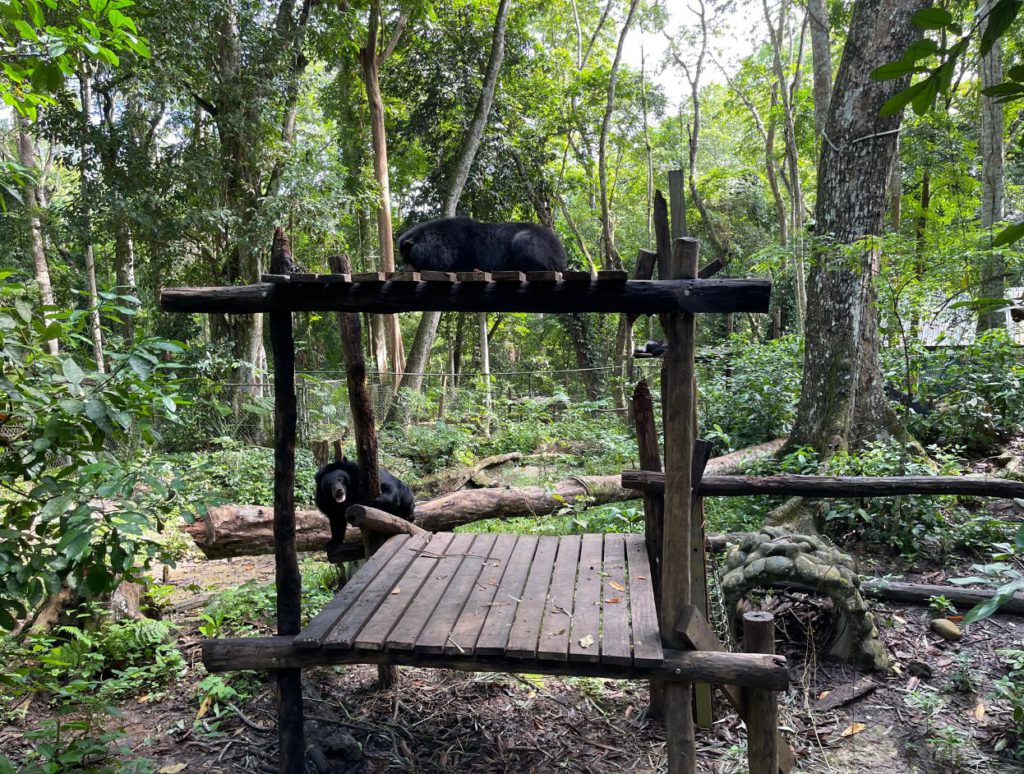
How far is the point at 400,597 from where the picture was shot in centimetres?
344

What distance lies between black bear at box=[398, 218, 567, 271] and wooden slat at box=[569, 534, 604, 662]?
7.00 feet

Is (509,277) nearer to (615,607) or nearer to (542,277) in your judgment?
(542,277)

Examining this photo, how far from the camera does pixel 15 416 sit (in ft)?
8.64

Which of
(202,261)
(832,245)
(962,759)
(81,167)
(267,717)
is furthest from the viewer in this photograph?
(202,261)

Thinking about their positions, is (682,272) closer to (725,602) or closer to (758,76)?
(725,602)

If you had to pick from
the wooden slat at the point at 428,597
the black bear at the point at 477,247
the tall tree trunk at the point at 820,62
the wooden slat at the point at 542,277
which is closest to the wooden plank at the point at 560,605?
the wooden slat at the point at 428,597

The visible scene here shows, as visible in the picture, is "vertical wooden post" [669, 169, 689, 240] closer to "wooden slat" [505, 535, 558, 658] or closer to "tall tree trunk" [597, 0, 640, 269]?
"wooden slat" [505, 535, 558, 658]

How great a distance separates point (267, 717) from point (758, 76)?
690 inches

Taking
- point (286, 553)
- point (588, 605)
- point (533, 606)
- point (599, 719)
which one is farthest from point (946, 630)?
point (286, 553)

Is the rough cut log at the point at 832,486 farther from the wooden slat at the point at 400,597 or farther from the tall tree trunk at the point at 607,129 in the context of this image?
the tall tree trunk at the point at 607,129

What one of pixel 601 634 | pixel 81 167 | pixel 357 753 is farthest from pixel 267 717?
pixel 81 167

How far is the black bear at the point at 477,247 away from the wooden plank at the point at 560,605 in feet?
6.91

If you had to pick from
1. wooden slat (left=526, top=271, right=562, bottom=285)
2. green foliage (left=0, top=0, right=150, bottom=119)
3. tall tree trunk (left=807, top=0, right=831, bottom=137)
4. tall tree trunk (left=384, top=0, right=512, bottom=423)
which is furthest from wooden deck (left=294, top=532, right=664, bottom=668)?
tall tree trunk (left=807, top=0, right=831, bottom=137)

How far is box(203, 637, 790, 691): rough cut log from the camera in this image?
2.73 metres
